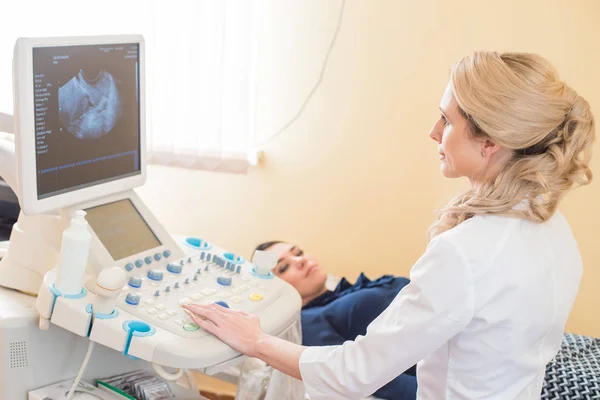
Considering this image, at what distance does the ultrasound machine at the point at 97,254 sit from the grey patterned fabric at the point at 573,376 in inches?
27.6

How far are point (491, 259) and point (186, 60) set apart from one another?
4.96ft

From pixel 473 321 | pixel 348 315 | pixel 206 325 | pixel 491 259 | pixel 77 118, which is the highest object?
pixel 77 118

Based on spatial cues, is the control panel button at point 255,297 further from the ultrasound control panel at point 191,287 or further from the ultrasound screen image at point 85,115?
the ultrasound screen image at point 85,115

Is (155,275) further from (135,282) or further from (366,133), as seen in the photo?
(366,133)

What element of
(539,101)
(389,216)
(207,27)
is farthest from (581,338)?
(207,27)

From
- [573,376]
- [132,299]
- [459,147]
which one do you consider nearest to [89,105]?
[132,299]

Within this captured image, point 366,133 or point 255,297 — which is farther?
point 366,133

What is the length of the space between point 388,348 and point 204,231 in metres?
1.52

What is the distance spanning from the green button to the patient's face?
3.18 feet

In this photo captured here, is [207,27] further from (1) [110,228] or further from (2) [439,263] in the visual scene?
(2) [439,263]

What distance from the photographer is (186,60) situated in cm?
247

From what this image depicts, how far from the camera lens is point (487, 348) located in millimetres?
1299

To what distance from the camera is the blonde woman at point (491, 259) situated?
4.15 ft

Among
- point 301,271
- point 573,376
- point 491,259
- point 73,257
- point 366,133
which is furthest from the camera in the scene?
point 366,133
